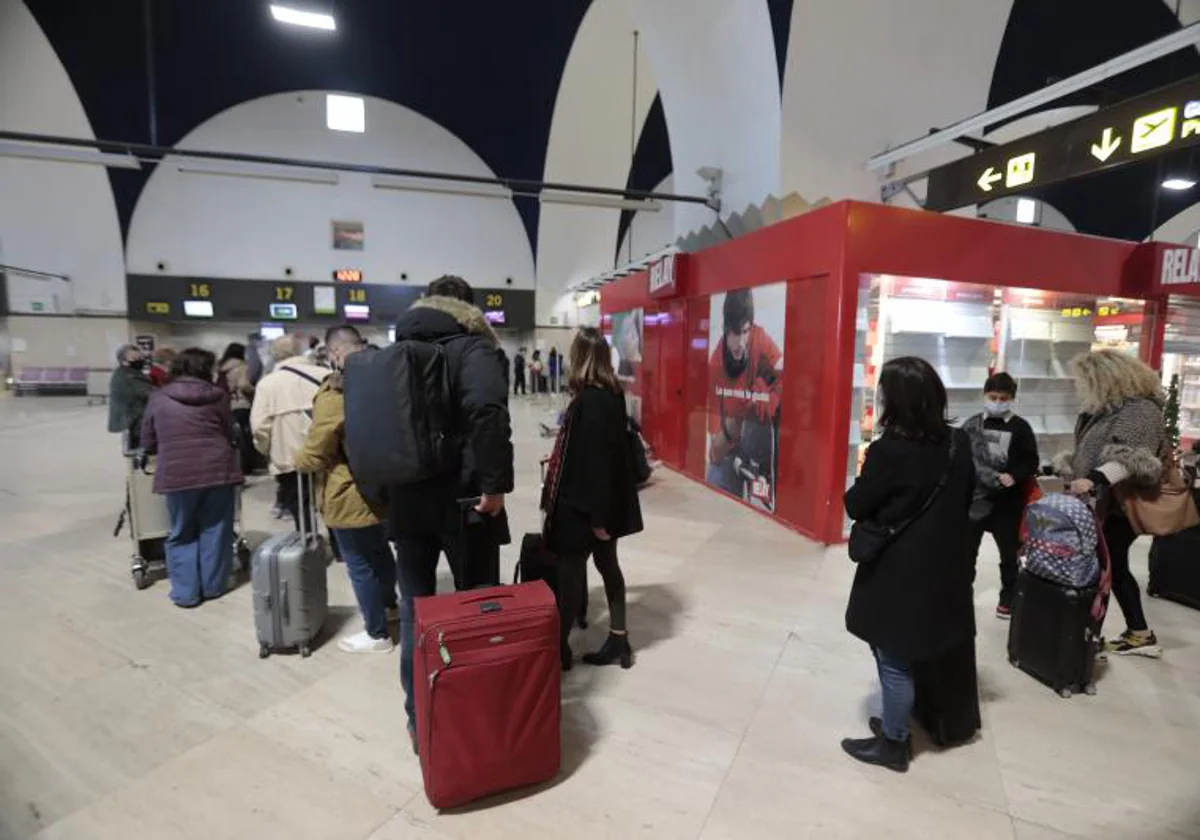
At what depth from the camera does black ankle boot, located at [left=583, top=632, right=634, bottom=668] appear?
2.69 m

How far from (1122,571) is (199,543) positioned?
4946 mm

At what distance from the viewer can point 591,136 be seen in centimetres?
1406

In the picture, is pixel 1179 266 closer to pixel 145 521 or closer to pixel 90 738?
pixel 90 738

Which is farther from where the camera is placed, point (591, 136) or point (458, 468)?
point (591, 136)

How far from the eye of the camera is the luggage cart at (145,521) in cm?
346

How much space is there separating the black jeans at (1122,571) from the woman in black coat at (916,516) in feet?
5.18

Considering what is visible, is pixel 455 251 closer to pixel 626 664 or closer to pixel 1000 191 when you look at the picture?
pixel 1000 191

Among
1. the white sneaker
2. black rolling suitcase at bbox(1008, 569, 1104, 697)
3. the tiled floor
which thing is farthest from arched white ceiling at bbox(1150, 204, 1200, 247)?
the white sneaker

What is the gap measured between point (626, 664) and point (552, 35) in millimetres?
13242

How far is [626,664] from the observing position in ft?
8.77

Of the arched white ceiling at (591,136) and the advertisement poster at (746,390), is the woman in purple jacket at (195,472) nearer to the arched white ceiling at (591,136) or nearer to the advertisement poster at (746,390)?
the advertisement poster at (746,390)

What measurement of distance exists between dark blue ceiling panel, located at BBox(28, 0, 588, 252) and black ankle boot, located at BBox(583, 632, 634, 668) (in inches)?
478

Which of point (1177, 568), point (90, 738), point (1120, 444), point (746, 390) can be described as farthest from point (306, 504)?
point (1177, 568)

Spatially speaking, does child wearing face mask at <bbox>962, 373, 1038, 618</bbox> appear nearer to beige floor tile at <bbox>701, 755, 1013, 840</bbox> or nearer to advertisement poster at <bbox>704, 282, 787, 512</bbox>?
beige floor tile at <bbox>701, 755, 1013, 840</bbox>
